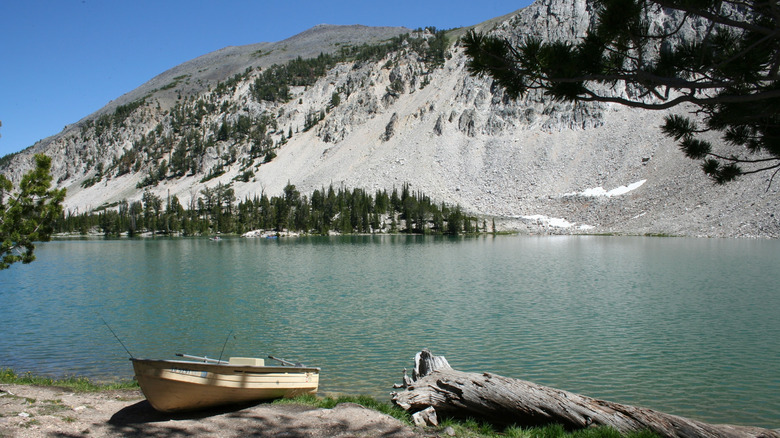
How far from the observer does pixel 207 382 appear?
33.8 ft

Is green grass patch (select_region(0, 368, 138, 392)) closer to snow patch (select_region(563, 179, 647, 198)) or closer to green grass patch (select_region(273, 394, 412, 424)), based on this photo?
green grass patch (select_region(273, 394, 412, 424))

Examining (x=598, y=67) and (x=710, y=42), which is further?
(x=710, y=42)

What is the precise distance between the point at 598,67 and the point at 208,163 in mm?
183690

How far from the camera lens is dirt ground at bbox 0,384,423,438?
30.0ft

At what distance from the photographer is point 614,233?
96.7 m

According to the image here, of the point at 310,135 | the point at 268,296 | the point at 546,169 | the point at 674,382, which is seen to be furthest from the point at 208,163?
the point at 674,382

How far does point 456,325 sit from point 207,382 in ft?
43.2

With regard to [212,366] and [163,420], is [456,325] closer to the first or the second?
[212,366]

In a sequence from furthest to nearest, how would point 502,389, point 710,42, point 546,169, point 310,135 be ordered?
1. point 310,135
2. point 546,169
3. point 502,389
4. point 710,42

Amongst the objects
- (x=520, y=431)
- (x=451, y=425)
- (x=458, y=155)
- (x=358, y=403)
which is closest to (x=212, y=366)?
(x=358, y=403)

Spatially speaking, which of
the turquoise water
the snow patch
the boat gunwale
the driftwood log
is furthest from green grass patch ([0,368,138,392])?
the snow patch

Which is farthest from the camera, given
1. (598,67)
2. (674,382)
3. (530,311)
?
(530,311)

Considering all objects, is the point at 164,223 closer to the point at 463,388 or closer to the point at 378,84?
the point at 378,84

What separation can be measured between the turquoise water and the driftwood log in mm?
3157
